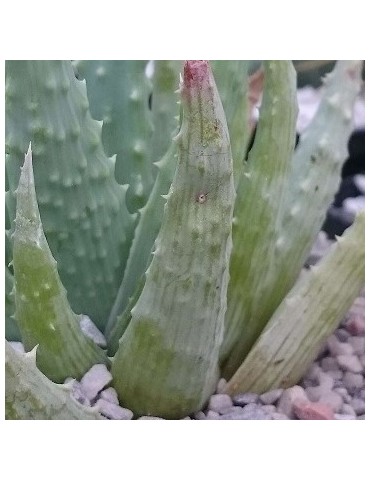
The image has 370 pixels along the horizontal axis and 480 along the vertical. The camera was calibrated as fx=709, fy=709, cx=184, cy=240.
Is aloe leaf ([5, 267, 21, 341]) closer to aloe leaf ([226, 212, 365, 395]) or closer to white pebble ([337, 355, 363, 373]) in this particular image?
aloe leaf ([226, 212, 365, 395])

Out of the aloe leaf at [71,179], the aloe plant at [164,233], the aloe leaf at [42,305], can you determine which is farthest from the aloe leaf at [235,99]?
the aloe leaf at [42,305]

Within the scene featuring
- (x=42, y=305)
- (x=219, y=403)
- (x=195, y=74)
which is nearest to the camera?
(x=195, y=74)

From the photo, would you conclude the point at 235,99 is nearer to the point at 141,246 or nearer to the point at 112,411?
the point at 141,246

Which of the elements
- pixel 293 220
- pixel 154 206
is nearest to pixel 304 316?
pixel 293 220

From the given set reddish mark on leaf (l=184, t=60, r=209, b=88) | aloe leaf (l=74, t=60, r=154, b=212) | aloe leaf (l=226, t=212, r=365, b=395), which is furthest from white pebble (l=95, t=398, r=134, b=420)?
reddish mark on leaf (l=184, t=60, r=209, b=88)

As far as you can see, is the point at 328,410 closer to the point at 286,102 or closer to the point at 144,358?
the point at 144,358

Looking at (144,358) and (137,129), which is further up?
(137,129)
